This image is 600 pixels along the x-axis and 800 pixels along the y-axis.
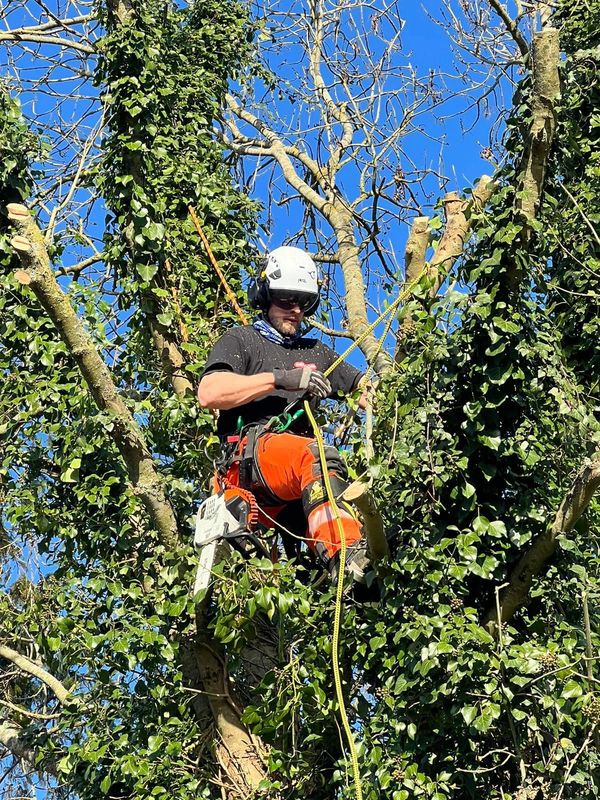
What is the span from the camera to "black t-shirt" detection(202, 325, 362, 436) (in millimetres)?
5344

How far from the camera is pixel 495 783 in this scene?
4727mm

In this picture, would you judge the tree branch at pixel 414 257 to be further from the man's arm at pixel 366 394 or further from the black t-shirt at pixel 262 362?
the black t-shirt at pixel 262 362

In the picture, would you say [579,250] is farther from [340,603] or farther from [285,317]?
[340,603]

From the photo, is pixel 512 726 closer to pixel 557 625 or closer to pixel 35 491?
pixel 557 625

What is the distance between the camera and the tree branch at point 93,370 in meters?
4.80

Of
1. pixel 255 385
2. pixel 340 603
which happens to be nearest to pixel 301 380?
pixel 255 385

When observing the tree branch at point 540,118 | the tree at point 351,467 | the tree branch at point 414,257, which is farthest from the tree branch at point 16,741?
the tree branch at point 540,118

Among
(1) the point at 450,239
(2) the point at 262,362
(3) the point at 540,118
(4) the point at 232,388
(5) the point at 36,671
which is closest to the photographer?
(3) the point at 540,118

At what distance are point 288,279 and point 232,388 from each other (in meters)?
0.69

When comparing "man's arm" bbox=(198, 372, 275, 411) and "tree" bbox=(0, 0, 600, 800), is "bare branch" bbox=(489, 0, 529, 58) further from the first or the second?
"man's arm" bbox=(198, 372, 275, 411)

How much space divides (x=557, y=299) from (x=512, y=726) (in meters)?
2.58

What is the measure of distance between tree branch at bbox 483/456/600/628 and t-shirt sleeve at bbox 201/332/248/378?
4.86 ft

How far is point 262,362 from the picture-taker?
5.48m

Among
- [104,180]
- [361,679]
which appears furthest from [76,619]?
[104,180]
